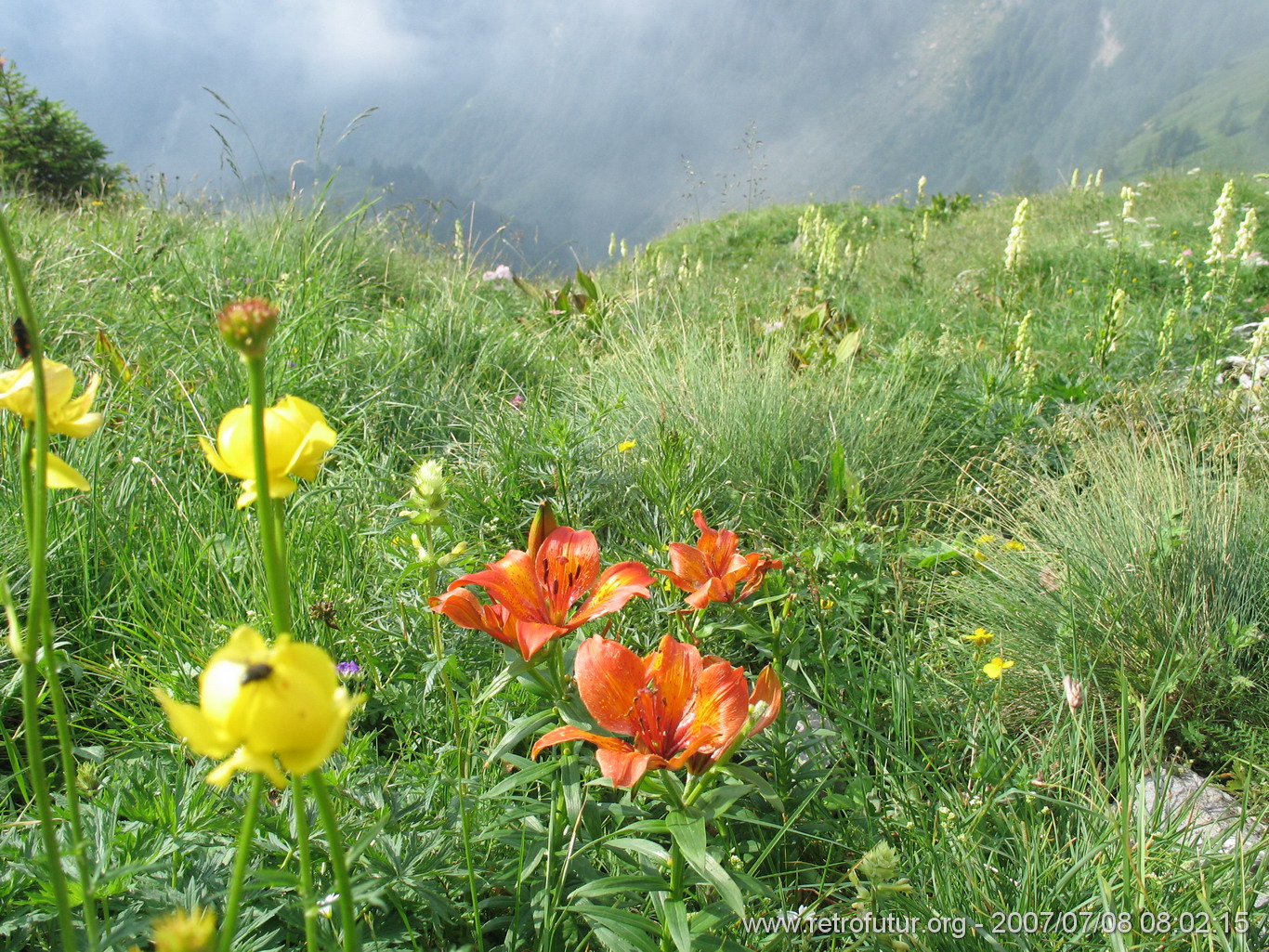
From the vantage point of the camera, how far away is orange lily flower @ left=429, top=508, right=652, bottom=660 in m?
0.91

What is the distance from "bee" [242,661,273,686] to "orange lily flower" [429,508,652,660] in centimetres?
55

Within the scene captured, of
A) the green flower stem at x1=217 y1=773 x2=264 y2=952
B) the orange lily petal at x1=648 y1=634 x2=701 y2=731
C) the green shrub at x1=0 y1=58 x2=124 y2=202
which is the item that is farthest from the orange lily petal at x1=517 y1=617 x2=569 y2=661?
the green shrub at x1=0 y1=58 x2=124 y2=202

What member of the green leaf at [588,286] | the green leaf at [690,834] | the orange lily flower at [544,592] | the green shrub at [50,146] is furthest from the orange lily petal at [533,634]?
the green shrub at [50,146]

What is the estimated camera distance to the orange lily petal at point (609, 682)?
83 cm

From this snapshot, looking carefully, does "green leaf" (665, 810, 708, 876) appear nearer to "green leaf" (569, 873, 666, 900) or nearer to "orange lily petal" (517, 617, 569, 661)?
"green leaf" (569, 873, 666, 900)

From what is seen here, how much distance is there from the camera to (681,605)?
1.37 metres

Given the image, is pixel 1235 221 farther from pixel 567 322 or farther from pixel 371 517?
pixel 371 517

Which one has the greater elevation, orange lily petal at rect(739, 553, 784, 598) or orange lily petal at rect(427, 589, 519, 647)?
orange lily petal at rect(739, 553, 784, 598)

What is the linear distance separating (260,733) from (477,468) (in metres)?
2.08

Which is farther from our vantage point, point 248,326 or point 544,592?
point 544,592

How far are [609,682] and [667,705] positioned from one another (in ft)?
0.26

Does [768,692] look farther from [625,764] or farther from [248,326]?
[248,326]

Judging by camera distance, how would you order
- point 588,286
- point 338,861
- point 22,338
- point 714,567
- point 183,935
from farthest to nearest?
point 588,286 < point 714,567 < point 22,338 < point 338,861 < point 183,935

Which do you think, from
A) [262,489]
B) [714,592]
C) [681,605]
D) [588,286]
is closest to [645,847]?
[714,592]
